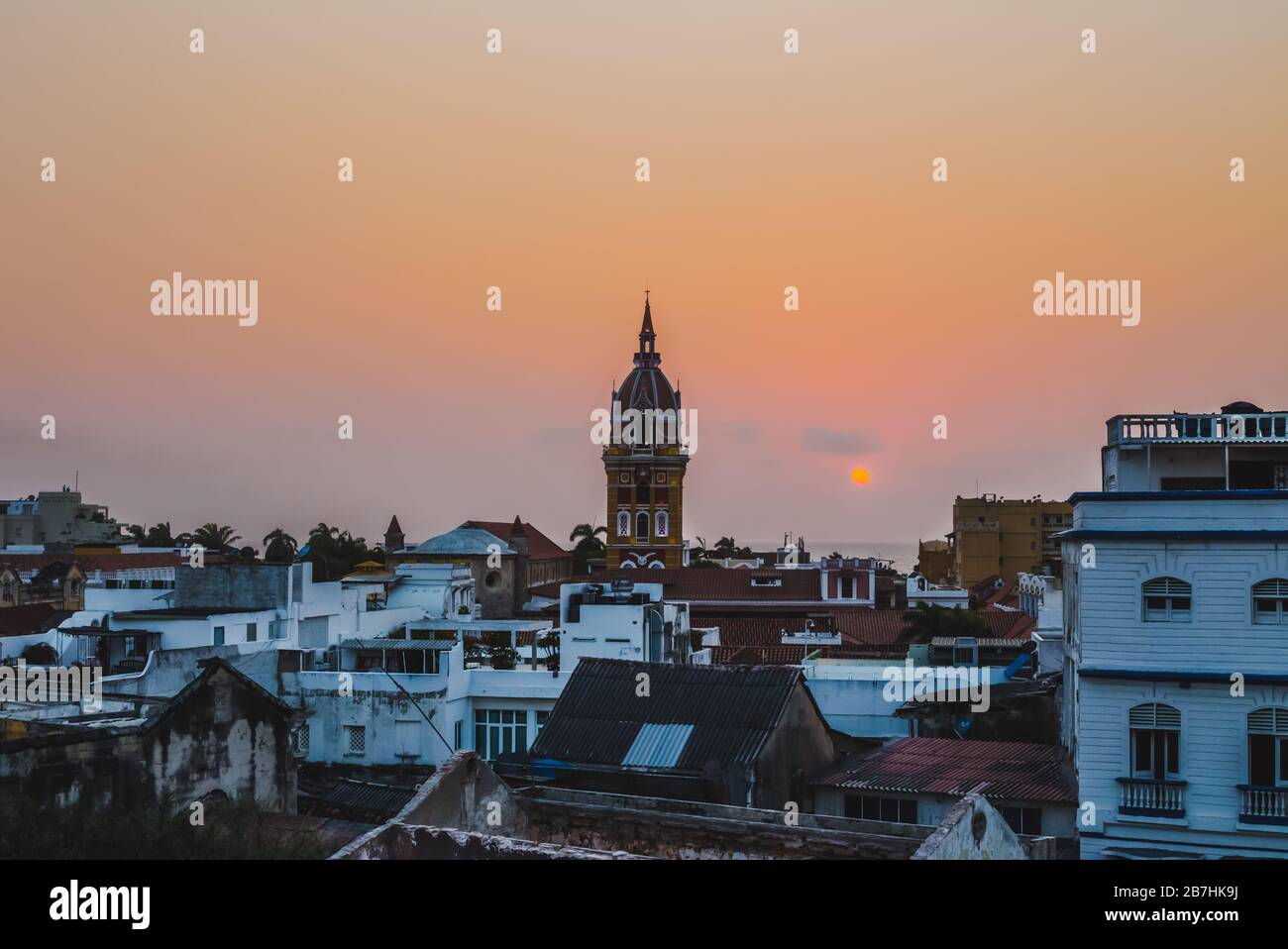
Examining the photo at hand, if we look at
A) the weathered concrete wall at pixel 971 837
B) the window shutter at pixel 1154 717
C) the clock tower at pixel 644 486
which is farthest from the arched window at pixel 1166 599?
the clock tower at pixel 644 486

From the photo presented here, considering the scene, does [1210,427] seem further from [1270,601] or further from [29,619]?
[29,619]

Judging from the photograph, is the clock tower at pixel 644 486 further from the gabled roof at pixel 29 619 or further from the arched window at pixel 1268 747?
the arched window at pixel 1268 747

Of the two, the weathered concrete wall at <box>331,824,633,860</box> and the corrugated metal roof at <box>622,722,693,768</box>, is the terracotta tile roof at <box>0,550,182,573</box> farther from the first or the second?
the weathered concrete wall at <box>331,824,633,860</box>

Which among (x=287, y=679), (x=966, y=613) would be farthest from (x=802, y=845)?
(x=966, y=613)

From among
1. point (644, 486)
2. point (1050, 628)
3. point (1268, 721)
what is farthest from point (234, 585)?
point (644, 486)
